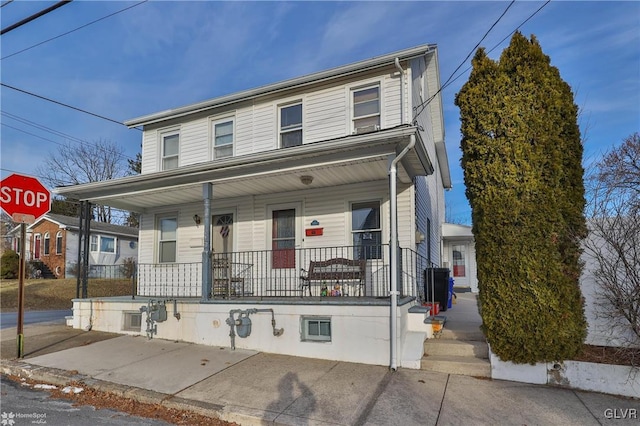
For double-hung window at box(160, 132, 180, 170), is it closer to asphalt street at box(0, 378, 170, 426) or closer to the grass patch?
asphalt street at box(0, 378, 170, 426)

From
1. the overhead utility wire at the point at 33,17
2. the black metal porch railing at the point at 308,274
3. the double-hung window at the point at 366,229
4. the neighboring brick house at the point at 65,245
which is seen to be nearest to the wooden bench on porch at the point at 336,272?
the black metal porch railing at the point at 308,274

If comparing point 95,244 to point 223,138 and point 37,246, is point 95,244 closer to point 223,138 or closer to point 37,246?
point 37,246

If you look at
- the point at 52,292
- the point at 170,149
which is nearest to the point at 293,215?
the point at 170,149

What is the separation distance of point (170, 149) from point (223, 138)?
1896 millimetres

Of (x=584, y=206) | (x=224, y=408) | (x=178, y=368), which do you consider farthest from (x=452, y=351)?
(x=178, y=368)

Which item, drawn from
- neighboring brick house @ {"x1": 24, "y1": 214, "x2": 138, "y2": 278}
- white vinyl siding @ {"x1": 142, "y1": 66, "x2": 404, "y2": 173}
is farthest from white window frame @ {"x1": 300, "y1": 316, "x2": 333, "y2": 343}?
neighboring brick house @ {"x1": 24, "y1": 214, "x2": 138, "y2": 278}

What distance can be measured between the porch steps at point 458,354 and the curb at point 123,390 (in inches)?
110

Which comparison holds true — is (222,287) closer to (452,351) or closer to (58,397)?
(58,397)

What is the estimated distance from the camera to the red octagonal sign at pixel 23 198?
6.55 m

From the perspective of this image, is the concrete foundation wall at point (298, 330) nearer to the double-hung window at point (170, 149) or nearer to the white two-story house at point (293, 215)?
the white two-story house at point (293, 215)

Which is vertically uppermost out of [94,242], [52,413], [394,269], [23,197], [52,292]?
[23,197]

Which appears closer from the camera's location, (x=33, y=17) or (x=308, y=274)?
(x=33, y=17)

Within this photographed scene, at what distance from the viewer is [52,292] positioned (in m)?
19.8

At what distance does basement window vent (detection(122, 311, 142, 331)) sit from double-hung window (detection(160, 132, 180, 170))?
439cm
